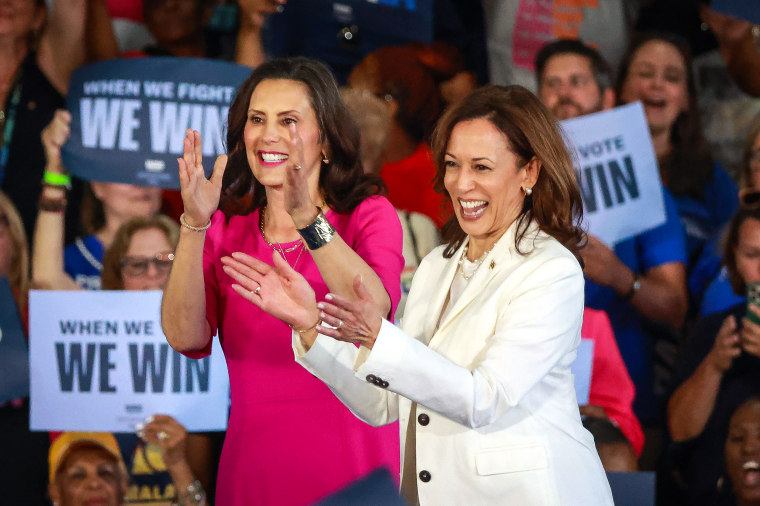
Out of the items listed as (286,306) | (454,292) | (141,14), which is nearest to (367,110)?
(141,14)

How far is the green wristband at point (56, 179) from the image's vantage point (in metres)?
4.12

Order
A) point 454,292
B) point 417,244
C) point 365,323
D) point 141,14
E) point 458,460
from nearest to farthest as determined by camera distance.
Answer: point 365,323 < point 458,460 < point 454,292 < point 417,244 < point 141,14

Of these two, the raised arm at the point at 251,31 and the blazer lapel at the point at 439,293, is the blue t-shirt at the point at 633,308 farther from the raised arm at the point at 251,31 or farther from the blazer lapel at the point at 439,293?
the blazer lapel at the point at 439,293

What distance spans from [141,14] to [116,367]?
1.68 meters

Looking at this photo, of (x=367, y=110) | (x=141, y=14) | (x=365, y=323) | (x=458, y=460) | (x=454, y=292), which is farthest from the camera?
(x=141, y=14)

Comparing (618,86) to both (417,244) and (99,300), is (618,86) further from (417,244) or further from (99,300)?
(99,300)

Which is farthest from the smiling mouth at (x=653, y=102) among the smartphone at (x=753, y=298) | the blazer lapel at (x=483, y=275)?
the blazer lapel at (x=483, y=275)

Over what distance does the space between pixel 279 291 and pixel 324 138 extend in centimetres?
56

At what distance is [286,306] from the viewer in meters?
1.85

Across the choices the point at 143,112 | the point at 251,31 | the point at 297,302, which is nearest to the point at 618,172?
the point at 251,31

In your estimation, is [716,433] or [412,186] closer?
[716,433]

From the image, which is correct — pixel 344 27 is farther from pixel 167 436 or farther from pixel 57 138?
pixel 167 436

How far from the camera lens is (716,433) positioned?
4.03 m

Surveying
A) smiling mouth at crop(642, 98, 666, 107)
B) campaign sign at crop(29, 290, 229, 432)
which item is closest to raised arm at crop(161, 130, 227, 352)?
campaign sign at crop(29, 290, 229, 432)
